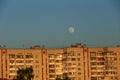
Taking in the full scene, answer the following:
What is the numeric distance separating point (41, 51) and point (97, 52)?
8.95 m

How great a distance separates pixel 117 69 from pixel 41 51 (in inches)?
492

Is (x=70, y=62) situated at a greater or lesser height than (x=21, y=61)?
lesser

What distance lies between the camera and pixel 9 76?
241 feet

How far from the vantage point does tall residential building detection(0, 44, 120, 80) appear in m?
73.6

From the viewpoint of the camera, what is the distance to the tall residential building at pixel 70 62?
242 feet

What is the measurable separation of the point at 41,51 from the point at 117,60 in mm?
12271

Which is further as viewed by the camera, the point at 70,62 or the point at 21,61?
the point at 21,61

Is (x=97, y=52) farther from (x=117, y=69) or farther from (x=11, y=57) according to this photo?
(x=11, y=57)

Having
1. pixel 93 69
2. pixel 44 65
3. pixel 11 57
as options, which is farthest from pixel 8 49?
pixel 93 69

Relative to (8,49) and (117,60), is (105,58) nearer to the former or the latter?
(117,60)

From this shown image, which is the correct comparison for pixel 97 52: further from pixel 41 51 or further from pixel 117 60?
pixel 41 51

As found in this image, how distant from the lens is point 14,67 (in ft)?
243

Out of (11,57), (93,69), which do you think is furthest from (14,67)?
(93,69)

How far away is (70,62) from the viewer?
7406 cm
